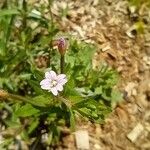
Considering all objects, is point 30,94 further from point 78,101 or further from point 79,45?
point 78,101

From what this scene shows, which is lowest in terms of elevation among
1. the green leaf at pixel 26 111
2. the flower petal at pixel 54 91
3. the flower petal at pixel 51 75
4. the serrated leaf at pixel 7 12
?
the green leaf at pixel 26 111

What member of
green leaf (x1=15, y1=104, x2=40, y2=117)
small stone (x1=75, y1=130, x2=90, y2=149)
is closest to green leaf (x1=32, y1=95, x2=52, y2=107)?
green leaf (x1=15, y1=104, x2=40, y2=117)

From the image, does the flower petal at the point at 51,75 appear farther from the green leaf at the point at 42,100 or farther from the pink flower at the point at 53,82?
the green leaf at the point at 42,100

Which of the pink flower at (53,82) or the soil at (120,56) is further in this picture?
the soil at (120,56)

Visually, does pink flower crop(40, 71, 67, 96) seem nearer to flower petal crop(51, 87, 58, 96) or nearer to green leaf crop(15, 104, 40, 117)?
flower petal crop(51, 87, 58, 96)

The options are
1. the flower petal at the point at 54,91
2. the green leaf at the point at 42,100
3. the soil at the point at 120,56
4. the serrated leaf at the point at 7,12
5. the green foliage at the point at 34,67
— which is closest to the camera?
the flower petal at the point at 54,91

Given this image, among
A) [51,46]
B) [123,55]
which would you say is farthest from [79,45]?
[123,55]

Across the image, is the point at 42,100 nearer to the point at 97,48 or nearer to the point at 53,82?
the point at 53,82

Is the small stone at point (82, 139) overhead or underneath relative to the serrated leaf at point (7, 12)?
underneath

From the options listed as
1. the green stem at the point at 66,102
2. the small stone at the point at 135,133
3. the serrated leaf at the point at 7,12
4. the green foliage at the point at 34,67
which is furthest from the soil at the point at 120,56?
the green stem at the point at 66,102
